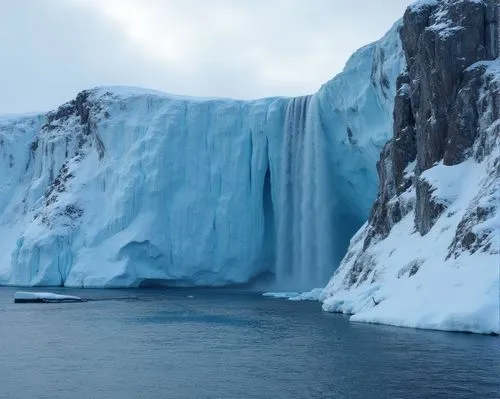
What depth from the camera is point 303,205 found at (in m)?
63.2

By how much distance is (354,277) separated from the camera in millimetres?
41062

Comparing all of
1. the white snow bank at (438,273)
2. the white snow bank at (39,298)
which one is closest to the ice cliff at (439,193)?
the white snow bank at (438,273)

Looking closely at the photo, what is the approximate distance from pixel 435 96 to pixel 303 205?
25.3 meters

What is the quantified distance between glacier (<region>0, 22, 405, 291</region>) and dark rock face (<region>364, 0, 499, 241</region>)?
13408 mm

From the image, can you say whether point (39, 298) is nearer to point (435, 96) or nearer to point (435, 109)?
point (435, 109)

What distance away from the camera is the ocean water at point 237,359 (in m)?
17.6

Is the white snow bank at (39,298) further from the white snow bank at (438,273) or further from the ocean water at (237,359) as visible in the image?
the white snow bank at (438,273)

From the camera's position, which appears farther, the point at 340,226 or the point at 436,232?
the point at 340,226

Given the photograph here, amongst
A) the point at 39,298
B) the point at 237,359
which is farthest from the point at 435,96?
the point at 39,298

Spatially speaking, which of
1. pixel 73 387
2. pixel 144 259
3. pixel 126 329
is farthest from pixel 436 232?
pixel 144 259

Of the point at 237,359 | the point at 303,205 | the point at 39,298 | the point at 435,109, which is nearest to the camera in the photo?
the point at 237,359

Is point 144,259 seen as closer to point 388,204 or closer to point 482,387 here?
point 388,204

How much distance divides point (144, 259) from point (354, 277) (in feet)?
100.0

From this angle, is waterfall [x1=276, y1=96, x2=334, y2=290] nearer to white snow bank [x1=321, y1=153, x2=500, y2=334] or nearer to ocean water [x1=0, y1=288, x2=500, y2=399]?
white snow bank [x1=321, y1=153, x2=500, y2=334]
